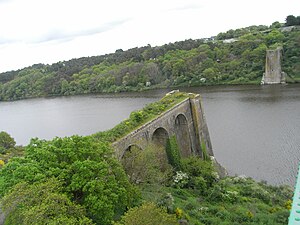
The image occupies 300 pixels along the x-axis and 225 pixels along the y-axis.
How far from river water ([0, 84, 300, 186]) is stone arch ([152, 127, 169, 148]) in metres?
6.45

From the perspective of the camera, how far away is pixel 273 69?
61.0 meters

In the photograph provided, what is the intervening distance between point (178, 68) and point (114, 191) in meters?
60.4

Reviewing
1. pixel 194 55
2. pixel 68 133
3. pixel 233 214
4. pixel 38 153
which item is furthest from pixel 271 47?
pixel 38 153

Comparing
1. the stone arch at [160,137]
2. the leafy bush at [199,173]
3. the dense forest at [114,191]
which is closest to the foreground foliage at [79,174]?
the dense forest at [114,191]

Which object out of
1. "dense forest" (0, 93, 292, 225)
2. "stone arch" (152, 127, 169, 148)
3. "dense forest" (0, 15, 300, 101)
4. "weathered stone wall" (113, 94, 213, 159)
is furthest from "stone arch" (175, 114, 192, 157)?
"dense forest" (0, 15, 300, 101)

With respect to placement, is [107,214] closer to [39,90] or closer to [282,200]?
[282,200]

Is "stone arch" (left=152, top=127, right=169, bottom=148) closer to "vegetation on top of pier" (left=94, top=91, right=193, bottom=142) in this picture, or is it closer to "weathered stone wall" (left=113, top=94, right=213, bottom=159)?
"weathered stone wall" (left=113, top=94, right=213, bottom=159)

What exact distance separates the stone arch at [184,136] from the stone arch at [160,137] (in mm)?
3478

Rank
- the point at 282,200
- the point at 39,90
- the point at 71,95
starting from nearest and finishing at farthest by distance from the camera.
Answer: the point at 282,200 < the point at 71,95 < the point at 39,90

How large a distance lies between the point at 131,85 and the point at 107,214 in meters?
62.4

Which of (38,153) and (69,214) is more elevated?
(38,153)

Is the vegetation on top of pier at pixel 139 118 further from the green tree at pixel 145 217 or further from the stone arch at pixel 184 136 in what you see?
the green tree at pixel 145 217

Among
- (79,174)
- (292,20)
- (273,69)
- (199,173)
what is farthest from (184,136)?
(292,20)

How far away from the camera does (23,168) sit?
11703mm
